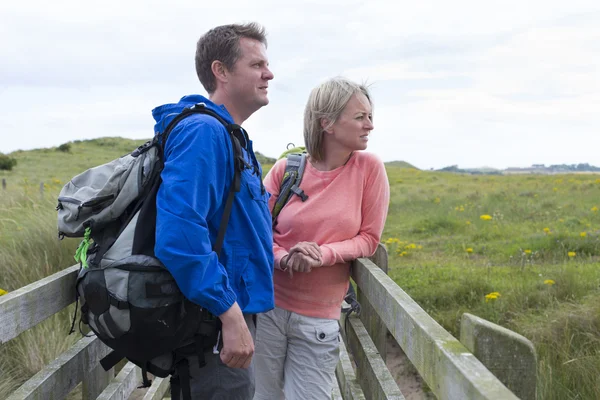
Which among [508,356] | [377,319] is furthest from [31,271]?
[508,356]

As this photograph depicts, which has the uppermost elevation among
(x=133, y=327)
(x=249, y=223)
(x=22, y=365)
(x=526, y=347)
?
(x=249, y=223)

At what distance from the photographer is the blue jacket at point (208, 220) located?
197cm

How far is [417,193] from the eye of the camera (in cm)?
1853

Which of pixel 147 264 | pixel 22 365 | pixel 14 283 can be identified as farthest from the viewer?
pixel 14 283

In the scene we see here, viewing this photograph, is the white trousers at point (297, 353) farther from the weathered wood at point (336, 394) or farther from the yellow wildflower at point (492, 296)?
the yellow wildflower at point (492, 296)

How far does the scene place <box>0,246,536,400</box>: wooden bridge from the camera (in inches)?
52.6

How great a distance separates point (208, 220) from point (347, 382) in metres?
1.83

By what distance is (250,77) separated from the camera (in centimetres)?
241

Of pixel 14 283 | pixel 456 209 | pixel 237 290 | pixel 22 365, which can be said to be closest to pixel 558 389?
pixel 237 290

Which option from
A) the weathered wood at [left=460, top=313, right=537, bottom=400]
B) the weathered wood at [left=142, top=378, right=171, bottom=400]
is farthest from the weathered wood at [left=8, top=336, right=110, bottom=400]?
the weathered wood at [left=460, top=313, right=537, bottom=400]

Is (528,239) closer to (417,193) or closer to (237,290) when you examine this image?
(237,290)

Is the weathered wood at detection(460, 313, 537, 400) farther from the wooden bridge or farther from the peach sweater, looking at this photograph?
the peach sweater

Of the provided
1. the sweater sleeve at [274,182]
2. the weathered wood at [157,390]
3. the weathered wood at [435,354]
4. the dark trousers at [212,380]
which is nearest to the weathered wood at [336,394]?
the weathered wood at [157,390]

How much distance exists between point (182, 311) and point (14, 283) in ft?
14.0
